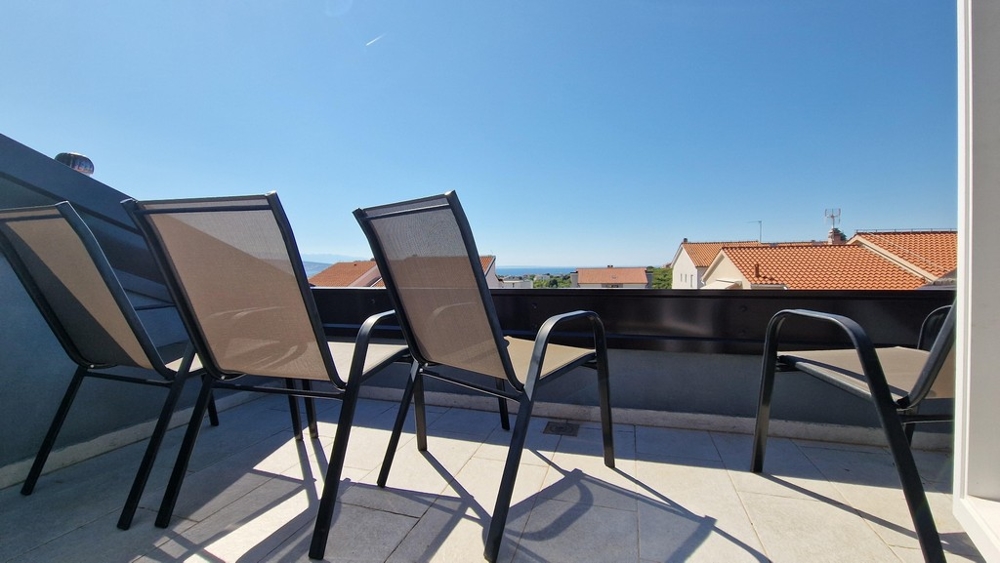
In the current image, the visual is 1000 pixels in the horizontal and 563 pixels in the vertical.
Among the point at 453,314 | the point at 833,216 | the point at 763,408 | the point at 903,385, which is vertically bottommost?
the point at 763,408

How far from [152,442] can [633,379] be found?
226 cm

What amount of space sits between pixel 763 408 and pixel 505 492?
3.97 feet

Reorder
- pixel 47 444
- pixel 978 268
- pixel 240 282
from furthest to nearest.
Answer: pixel 47 444
pixel 240 282
pixel 978 268

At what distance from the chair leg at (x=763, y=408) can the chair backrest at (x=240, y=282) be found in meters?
1.75

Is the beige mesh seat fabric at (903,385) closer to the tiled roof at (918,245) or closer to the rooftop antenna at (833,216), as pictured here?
the tiled roof at (918,245)

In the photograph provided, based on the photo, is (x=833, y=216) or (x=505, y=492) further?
(x=833, y=216)

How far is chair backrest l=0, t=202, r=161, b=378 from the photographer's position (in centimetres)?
120

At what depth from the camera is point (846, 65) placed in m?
3.06

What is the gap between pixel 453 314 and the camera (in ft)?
4.09

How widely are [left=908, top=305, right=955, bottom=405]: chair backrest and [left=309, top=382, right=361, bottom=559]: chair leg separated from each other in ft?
5.40

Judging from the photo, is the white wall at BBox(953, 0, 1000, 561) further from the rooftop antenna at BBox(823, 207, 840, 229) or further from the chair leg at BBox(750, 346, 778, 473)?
the rooftop antenna at BBox(823, 207, 840, 229)

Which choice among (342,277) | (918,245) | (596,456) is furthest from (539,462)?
(918,245)

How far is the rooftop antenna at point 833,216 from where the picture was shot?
3.57 meters

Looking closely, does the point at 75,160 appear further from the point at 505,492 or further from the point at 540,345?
the point at 505,492
